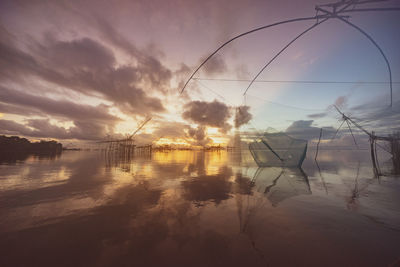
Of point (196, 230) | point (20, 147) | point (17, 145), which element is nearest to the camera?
point (196, 230)

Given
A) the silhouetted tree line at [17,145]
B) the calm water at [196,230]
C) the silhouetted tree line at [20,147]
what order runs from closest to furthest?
the calm water at [196,230]
the silhouetted tree line at [20,147]
the silhouetted tree line at [17,145]

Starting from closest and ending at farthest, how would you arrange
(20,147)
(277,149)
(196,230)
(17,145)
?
(196,230), (277,149), (17,145), (20,147)

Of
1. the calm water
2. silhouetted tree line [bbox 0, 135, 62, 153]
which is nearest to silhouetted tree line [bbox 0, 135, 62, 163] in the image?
silhouetted tree line [bbox 0, 135, 62, 153]

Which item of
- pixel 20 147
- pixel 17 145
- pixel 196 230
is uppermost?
pixel 17 145

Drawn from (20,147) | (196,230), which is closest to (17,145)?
(20,147)

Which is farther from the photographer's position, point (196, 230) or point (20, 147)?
point (20, 147)

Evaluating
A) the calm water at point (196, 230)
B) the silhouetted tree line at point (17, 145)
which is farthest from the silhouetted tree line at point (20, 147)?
the calm water at point (196, 230)

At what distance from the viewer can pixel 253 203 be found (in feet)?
24.8

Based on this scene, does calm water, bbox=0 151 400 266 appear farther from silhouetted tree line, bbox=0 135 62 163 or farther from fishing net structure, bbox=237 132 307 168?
silhouetted tree line, bbox=0 135 62 163

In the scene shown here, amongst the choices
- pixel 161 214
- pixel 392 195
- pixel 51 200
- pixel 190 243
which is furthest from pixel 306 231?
pixel 51 200

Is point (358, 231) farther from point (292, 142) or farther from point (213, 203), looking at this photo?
point (292, 142)

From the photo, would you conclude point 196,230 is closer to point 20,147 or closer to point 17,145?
point 17,145

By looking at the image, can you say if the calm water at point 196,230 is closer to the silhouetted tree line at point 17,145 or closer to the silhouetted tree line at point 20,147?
the silhouetted tree line at point 20,147

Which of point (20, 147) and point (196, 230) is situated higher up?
point (20, 147)
